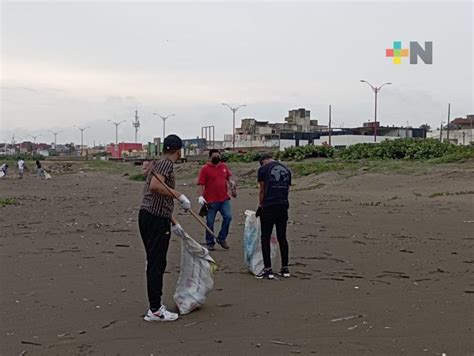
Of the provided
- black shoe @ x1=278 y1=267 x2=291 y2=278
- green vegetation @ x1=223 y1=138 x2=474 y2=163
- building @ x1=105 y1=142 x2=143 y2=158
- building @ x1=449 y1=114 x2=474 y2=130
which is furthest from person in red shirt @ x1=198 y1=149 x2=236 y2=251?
building @ x1=105 y1=142 x2=143 y2=158

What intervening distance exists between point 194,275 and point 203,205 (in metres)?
3.84

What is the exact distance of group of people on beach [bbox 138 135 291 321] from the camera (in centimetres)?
607

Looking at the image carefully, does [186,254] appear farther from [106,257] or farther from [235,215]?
[235,215]

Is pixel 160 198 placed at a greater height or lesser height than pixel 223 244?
greater

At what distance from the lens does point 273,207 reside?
8.07 meters

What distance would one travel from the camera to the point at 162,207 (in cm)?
609

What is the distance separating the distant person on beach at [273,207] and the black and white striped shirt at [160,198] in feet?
7.15

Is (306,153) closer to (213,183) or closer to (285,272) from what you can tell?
(213,183)

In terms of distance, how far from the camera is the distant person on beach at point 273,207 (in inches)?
318

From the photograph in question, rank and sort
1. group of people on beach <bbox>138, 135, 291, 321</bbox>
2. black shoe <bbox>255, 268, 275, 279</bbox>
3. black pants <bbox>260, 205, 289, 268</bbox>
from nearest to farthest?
group of people on beach <bbox>138, 135, 291, 321</bbox> < black shoe <bbox>255, 268, 275, 279</bbox> < black pants <bbox>260, 205, 289, 268</bbox>

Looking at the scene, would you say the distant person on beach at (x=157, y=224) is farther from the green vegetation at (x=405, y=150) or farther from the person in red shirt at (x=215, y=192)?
the green vegetation at (x=405, y=150)

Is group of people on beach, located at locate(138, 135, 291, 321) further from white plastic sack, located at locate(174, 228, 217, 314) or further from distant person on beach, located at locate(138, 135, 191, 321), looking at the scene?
white plastic sack, located at locate(174, 228, 217, 314)

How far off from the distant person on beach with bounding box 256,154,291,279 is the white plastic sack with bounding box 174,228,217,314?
1.57 metres

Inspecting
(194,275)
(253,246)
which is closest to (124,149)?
(253,246)
